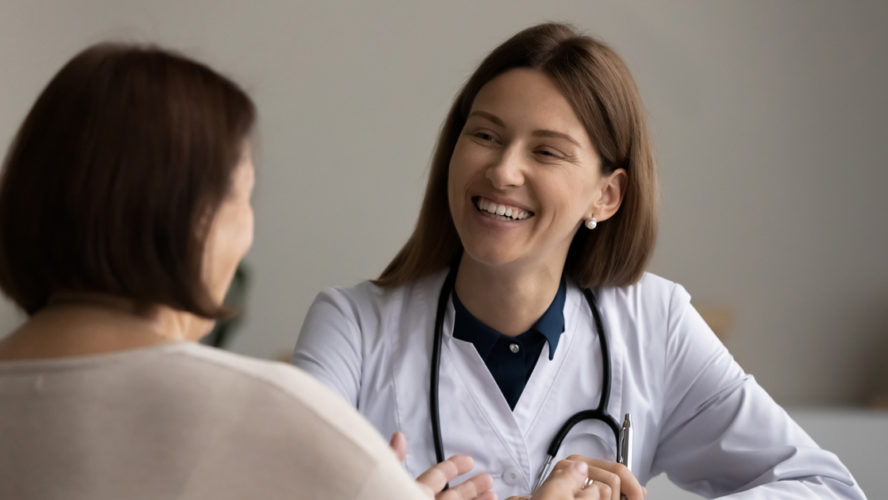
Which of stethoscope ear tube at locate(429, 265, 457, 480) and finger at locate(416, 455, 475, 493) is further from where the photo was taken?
stethoscope ear tube at locate(429, 265, 457, 480)

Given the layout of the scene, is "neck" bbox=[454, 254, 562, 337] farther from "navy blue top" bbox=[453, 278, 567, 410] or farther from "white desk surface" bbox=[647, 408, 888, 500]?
"white desk surface" bbox=[647, 408, 888, 500]

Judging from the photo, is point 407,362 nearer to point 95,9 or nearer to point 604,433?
point 604,433

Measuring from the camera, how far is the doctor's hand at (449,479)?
102 cm

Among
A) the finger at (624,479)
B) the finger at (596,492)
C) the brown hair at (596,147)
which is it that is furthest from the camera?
the brown hair at (596,147)

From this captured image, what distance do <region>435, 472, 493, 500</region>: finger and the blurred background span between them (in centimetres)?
230

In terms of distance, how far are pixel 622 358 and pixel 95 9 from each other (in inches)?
94.0

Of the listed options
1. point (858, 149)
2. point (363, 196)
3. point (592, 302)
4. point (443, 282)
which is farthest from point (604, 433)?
point (858, 149)

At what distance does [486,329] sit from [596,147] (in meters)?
0.33

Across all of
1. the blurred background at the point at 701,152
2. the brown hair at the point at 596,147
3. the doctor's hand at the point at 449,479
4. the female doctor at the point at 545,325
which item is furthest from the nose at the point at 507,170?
the blurred background at the point at 701,152

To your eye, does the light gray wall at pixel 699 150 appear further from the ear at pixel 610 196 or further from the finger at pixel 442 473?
the finger at pixel 442 473

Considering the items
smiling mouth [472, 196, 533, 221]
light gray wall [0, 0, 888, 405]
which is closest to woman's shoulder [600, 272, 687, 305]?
smiling mouth [472, 196, 533, 221]

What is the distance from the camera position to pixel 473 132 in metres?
1.53

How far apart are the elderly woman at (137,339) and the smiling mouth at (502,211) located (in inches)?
29.3

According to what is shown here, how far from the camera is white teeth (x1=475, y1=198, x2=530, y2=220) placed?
1.49 meters
